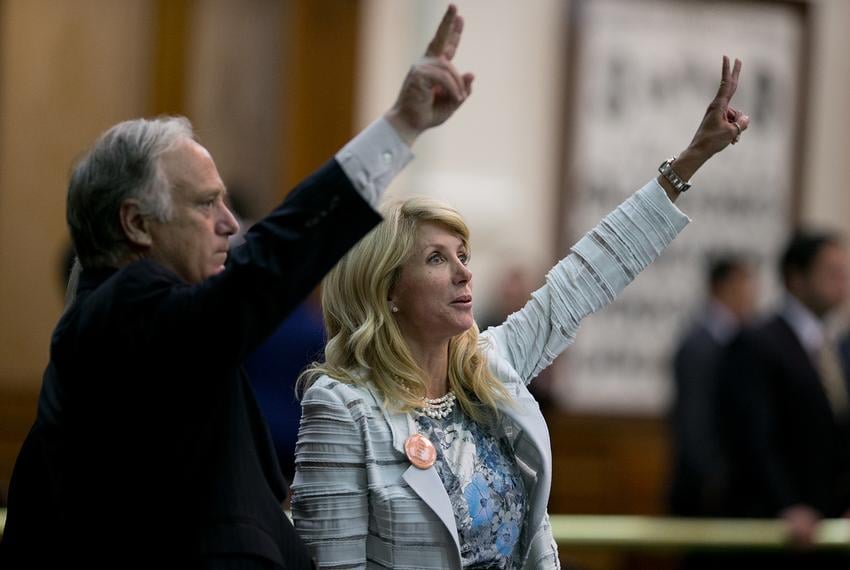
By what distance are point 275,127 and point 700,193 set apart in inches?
98.2

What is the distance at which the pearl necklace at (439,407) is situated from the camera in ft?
9.34

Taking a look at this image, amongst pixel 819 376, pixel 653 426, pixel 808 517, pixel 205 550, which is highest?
pixel 205 550

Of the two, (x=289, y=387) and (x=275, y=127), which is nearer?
(x=289, y=387)

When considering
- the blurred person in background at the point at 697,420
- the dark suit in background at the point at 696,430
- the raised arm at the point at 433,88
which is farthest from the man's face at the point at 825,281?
the raised arm at the point at 433,88

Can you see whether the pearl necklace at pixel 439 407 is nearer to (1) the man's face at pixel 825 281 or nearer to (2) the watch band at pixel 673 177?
(2) the watch band at pixel 673 177

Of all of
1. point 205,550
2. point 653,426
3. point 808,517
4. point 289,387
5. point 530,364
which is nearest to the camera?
point 205,550

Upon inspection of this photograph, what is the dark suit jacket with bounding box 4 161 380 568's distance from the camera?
2.17m

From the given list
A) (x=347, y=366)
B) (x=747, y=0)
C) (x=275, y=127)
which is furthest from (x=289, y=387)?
(x=747, y=0)

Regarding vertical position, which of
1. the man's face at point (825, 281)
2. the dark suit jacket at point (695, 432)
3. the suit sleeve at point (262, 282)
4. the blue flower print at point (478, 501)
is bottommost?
the dark suit jacket at point (695, 432)

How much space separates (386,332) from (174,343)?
2.60ft

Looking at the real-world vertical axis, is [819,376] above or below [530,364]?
below

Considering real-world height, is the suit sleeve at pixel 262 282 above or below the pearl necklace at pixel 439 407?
above

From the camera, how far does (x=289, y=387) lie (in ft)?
14.4

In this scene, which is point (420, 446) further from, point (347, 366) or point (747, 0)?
point (747, 0)
